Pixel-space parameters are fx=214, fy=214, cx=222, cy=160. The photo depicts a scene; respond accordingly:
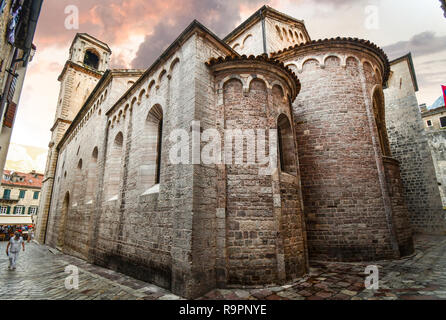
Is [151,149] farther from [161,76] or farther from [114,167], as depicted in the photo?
[114,167]

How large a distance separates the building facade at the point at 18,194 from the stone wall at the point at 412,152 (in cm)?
3924

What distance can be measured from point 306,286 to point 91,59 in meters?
26.8

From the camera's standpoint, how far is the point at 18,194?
27.7 meters

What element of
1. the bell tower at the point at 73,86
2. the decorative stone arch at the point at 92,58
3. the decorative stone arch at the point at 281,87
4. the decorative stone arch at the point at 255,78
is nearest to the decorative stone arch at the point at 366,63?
the decorative stone arch at the point at 281,87

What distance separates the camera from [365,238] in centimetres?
664

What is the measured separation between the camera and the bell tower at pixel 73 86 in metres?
18.3

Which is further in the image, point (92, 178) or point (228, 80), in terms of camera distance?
point (92, 178)

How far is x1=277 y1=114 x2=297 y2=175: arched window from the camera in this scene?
6223 mm

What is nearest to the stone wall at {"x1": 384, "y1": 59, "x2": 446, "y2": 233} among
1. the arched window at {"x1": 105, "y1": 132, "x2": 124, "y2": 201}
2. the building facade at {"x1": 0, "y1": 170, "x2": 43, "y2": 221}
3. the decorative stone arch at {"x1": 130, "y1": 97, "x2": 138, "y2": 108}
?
the decorative stone arch at {"x1": 130, "y1": 97, "x2": 138, "y2": 108}

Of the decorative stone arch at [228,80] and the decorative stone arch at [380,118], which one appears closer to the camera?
the decorative stone arch at [228,80]

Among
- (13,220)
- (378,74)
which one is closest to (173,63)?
(378,74)

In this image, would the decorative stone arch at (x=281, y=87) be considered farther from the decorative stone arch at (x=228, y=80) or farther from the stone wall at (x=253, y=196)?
the decorative stone arch at (x=228, y=80)

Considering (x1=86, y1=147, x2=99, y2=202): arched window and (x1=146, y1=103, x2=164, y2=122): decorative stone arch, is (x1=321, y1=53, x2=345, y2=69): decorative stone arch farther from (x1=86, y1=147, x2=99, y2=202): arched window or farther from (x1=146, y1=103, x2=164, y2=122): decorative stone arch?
(x1=86, y1=147, x2=99, y2=202): arched window
